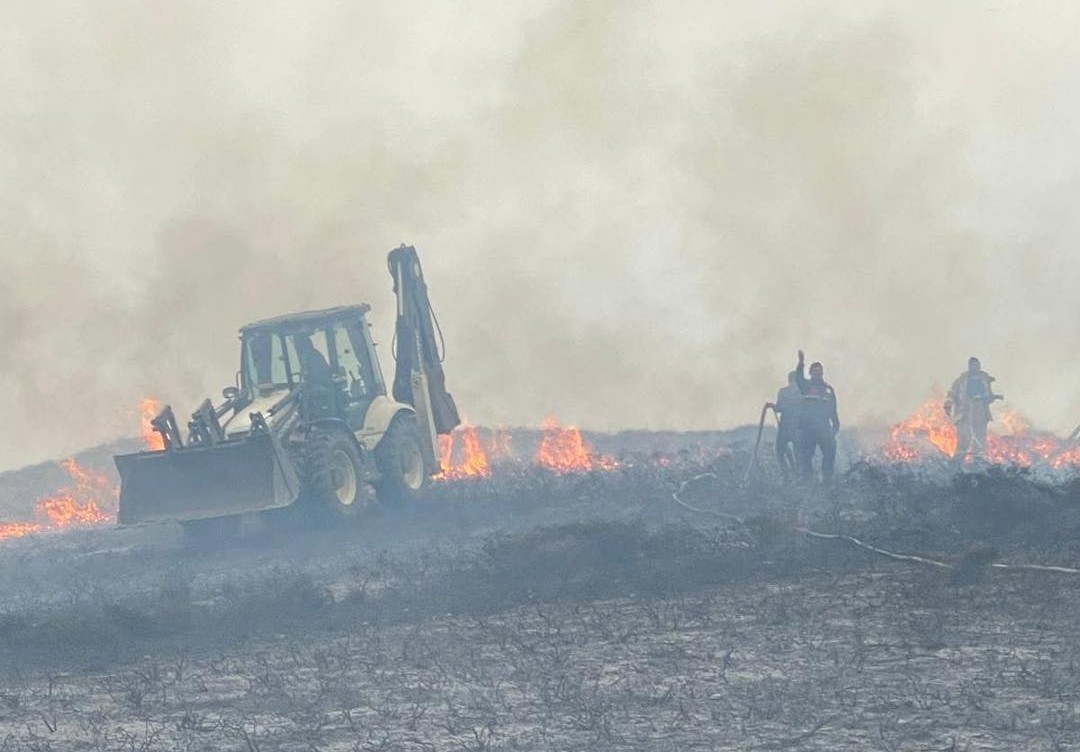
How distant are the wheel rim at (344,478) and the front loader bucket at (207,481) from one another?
990 millimetres

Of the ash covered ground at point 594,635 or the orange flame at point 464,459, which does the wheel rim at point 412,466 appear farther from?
the ash covered ground at point 594,635

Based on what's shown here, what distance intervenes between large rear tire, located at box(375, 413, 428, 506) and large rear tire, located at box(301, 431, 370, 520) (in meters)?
0.60

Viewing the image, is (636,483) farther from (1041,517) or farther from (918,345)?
(918,345)

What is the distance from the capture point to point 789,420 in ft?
77.8

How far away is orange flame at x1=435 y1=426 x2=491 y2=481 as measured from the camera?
27942 millimetres

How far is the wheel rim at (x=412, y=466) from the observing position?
2416cm

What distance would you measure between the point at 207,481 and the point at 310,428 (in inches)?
71.7

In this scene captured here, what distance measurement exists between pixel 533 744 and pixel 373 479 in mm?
14689

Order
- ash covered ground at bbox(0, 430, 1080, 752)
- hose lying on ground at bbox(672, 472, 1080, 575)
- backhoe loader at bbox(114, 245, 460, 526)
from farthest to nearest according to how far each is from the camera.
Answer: backhoe loader at bbox(114, 245, 460, 526)
hose lying on ground at bbox(672, 472, 1080, 575)
ash covered ground at bbox(0, 430, 1080, 752)

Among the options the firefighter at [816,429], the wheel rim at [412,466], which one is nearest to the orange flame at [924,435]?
the firefighter at [816,429]

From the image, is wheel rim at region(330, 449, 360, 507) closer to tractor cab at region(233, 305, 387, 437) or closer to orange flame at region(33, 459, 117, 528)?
tractor cab at region(233, 305, 387, 437)

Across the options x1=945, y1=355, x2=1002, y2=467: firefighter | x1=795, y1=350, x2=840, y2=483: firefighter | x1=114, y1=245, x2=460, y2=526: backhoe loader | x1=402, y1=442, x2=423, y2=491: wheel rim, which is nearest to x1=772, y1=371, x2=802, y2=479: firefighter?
x1=795, y1=350, x2=840, y2=483: firefighter

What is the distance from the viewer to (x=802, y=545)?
1591 centimetres

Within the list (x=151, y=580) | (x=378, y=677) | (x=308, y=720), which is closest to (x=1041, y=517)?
(x=378, y=677)
